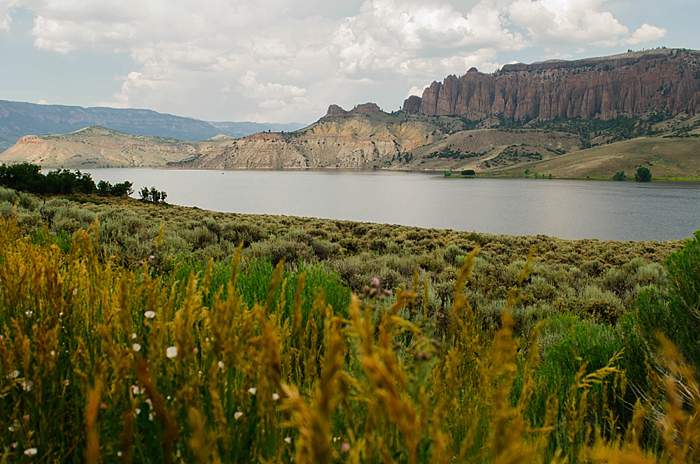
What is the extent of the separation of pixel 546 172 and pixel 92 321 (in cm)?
16731

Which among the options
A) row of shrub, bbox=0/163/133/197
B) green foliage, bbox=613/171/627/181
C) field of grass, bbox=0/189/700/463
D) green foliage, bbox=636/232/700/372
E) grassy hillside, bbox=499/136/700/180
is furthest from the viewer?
grassy hillside, bbox=499/136/700/180

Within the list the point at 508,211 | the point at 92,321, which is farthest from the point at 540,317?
the point at 508,211

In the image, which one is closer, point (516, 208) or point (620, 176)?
point (516, 208)

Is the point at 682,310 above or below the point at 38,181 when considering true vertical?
below

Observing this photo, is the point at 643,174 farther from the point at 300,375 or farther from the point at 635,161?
the point at 300,375

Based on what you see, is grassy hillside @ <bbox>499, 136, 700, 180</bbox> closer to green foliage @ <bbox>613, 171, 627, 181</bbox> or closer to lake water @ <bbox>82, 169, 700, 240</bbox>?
green foliage @ <bbox>613, 171, 627, 181</bbox>

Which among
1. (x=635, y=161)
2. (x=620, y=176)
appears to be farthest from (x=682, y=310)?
(x=635, y=161)

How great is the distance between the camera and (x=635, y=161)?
465ft

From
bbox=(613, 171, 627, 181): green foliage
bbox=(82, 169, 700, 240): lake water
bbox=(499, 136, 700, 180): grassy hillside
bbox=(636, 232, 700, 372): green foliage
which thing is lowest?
bbox=(82, 169, 700, 240): lake water

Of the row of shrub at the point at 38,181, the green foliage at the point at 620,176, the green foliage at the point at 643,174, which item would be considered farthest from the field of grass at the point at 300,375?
the green foliage at the point at 620,176

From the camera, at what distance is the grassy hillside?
135125mm

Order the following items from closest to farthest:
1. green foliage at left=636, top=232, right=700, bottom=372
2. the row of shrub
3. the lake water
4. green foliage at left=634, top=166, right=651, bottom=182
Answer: green foliage at left=636, top=232, right=700, bottom=372 < the row of shrub < the lake water < green foliage at left=634, top=166, right=651, bottom=182

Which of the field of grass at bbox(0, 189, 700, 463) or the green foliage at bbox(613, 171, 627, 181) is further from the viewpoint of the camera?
the green foliage at bbox(613, 171, 627, 181)

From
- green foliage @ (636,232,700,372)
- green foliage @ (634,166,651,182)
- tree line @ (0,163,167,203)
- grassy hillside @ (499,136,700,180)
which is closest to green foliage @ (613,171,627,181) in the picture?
grassy hillside @ (499,136,700,180)
